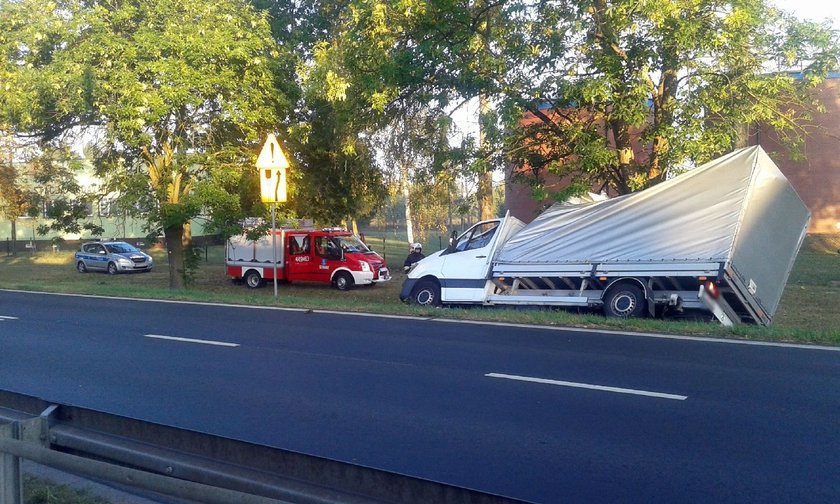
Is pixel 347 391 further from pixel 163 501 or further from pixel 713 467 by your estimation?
pixel 713 467

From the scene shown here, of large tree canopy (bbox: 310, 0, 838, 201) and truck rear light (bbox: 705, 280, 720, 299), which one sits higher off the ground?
large tree canopy (bbox: 310, 0, 838, 201)

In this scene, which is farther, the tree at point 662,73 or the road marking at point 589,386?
the tree at point 662,73

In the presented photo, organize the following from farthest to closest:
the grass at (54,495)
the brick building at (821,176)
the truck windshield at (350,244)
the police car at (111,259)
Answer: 1. the police car at (111,259)
2. the brick building at (821,176)
3. the truck windshield at (350,244)
4. the grass at (54,495)

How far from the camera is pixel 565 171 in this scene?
19203mm

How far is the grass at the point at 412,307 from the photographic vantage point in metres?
12.8

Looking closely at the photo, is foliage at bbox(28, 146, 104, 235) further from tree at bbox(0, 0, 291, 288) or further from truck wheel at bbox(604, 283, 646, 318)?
truck wheel at bbox(604, 283, 646, 318)

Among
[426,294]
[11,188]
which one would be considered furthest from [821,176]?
[11,188]

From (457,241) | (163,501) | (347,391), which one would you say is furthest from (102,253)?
(163,501)

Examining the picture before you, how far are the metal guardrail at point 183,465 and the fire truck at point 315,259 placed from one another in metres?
23.3

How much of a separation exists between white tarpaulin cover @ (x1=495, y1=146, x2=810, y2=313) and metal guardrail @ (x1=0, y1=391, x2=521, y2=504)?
438 inches

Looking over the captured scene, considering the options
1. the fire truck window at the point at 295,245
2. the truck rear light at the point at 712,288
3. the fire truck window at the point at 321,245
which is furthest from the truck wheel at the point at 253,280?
the truck rear light at the point at 712,288

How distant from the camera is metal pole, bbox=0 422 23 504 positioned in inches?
167

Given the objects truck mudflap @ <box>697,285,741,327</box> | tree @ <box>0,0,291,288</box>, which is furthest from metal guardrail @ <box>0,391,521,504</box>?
tree @ <box>0,0,291,288</box>

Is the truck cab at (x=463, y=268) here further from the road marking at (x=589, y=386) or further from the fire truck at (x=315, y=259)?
the fire truck at (x=315, y=259)
